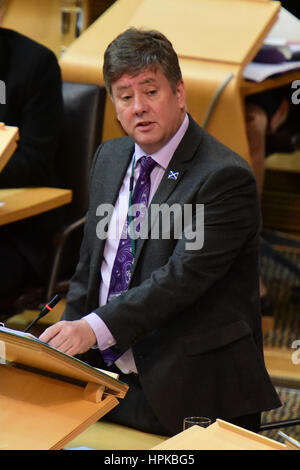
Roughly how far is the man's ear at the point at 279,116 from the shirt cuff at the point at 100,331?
2.15 metres

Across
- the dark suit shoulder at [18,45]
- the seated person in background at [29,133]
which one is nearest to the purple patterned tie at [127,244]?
the seated person in background at [29,133]

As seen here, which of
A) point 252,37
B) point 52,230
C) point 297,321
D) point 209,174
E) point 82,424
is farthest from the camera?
point 297,321

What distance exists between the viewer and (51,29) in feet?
14.1

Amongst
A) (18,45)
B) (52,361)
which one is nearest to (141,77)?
(52,361)

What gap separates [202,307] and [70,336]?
341mm

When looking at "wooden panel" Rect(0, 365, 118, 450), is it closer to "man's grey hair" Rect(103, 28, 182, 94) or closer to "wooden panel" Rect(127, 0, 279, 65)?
"man's grey hair" Rect(103, 28, 182, 94)

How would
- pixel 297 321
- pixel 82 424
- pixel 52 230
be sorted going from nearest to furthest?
pixel 82 424, pixel 52 230, pixel 297 321

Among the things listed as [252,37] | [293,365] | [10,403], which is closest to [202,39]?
[252,37]

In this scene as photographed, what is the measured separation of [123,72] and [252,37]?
1.52m

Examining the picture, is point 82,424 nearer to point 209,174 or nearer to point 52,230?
point 209,174

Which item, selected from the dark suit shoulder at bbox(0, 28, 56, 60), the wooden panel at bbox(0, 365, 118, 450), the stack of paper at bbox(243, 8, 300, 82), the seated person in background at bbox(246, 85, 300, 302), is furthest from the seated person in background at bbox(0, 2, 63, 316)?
Answer: the wooden panel at bbox(0, 365, 118, 450)

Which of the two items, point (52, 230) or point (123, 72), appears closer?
point (123, 72)

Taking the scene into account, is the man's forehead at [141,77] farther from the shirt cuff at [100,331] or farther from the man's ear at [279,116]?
the man's ear at [279,116]

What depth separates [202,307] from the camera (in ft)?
6.95
